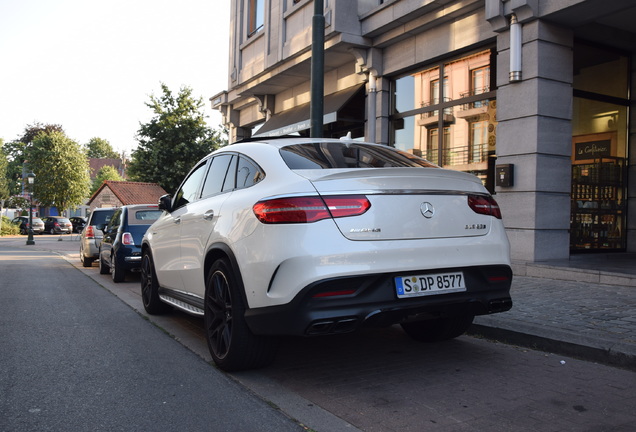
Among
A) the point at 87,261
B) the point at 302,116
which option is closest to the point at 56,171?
the point at 87,261

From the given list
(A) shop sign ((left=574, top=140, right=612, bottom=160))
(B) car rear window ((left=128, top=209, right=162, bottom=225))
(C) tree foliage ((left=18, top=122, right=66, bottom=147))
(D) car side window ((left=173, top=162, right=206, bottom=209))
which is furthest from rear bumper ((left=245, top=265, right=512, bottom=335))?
(C) tree foliage ((left=18, top=122, right=66, bottom=147))

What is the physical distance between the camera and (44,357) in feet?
15.3

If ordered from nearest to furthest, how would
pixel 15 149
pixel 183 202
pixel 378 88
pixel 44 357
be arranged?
pixel 44 357 < pixel 183 202 < pixel 378 88 < pixel 15 149

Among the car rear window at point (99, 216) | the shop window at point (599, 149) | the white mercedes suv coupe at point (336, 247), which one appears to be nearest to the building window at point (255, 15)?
the car rear window at point (99, 216)

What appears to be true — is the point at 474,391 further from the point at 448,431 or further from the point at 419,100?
the point at 419,100

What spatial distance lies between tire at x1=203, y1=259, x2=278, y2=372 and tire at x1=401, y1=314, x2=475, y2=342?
1460 mm

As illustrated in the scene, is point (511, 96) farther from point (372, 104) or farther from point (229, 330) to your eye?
point (229, 330)

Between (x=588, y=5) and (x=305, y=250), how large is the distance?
7.43 m

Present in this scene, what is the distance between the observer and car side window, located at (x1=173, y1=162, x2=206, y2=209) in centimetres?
543

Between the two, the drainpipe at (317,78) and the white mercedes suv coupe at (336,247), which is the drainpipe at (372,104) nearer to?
the drainpipe at (317,78)

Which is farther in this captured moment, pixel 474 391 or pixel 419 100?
pixel 419 100

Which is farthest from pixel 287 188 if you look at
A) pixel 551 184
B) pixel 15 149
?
pixel 15 149

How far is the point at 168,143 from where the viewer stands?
3572 centimetres

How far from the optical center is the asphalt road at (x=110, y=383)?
3.17 meters
